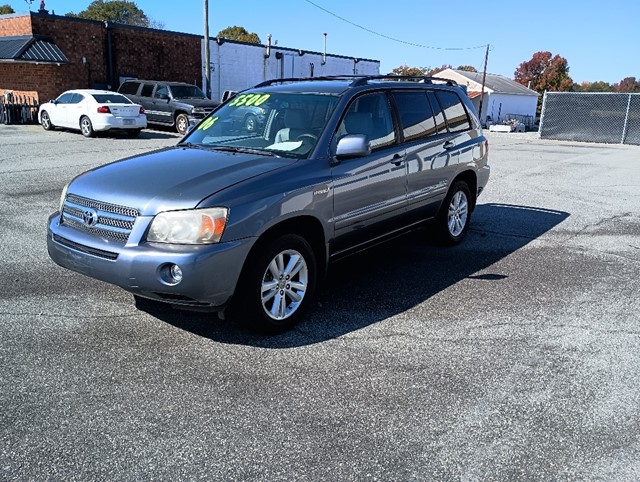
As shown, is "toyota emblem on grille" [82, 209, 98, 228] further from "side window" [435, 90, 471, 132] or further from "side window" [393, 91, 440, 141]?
"side window" [435, 90, 471, 132]

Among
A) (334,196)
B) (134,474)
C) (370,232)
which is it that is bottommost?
(134,474)

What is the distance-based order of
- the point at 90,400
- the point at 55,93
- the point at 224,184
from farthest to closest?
the point at 55,93, the point at 224,184, the point at 90,400

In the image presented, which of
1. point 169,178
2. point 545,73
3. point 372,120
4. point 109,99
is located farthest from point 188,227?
point 545,73

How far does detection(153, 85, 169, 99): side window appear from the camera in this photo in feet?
70.5

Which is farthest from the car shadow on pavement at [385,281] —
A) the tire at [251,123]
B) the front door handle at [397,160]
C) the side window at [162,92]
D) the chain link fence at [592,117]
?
the chain link fence at [592,117]

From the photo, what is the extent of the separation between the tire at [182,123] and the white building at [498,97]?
38663mm

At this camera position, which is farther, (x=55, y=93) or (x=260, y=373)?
(x=55, y=93)

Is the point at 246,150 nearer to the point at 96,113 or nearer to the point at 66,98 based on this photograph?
the point at 96,113

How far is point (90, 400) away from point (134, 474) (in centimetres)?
81

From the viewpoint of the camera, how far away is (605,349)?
426 cm

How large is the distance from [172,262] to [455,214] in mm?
4130

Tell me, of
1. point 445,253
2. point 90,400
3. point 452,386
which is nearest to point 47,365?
point 90,400

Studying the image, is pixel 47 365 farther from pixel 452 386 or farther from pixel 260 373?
pixel 452 386

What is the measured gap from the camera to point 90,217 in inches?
162
